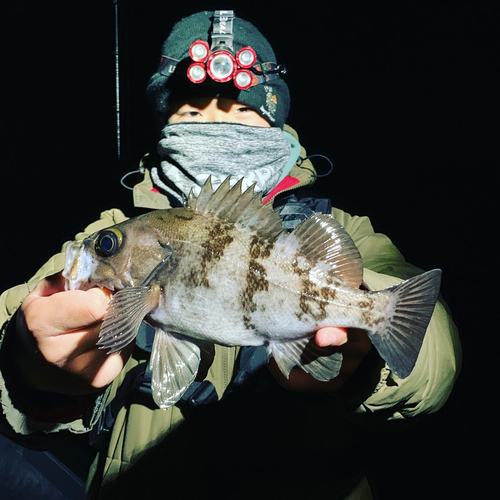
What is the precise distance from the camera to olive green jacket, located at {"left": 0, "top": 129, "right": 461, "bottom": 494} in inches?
33.5


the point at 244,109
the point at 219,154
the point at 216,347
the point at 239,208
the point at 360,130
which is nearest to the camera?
the point at 239,208

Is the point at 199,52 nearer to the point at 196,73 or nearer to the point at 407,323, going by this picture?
the point at 196,73

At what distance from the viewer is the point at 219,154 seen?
1376mm

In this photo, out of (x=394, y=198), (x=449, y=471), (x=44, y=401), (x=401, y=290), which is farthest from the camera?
(x=394, y=198)

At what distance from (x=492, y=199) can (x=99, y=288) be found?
229 cm

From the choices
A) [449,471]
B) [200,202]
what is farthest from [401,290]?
[449,471]

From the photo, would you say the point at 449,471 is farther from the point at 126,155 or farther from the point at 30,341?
the point at 126,155

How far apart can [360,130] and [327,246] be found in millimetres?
2277

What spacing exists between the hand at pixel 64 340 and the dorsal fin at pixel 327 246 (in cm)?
44

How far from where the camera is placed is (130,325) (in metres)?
0.70

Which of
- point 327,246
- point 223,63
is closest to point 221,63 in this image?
point 223,63

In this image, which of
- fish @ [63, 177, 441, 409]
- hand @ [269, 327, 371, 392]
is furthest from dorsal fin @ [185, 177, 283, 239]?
hand @ [269, 327, 371, 392]

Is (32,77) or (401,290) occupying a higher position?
(32,77)

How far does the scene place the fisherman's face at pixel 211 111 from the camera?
4.71ft
